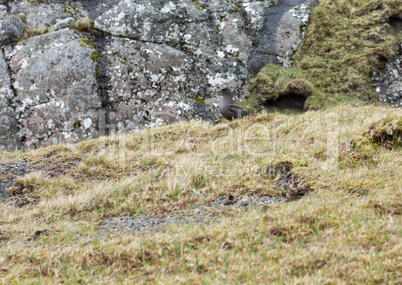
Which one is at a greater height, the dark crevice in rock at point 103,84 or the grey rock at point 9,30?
the grey rock at point 9,30

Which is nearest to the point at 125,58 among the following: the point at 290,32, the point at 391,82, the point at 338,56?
the point at 290,32

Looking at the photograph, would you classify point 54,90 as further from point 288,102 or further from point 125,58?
point 288,102

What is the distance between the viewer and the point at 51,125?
11.6 meters

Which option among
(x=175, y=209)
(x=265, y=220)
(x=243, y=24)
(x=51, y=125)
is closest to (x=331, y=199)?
(x=265, y=220)

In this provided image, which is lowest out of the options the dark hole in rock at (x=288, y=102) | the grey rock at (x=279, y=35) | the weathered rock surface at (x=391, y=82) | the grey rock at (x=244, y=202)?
the grey rock at (x=244, y=202)

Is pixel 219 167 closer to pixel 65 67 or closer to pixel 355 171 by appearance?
pixel 355 171

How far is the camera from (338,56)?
12492mm

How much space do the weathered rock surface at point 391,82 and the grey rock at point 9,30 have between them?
1242cm

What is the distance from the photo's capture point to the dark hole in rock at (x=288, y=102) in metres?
12.2

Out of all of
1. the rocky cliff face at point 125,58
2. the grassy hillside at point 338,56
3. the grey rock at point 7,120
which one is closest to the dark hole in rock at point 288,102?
the grassy hillside at point 338,56

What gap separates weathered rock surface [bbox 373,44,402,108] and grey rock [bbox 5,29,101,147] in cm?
920

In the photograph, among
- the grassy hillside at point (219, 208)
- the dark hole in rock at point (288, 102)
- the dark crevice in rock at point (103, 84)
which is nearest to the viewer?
the grassy hillside at point (219, 208)

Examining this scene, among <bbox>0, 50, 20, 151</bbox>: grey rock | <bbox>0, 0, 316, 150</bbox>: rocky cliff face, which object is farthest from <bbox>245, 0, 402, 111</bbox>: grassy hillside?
<bbox>0, 50, 20, 151</bbox>: grey rock

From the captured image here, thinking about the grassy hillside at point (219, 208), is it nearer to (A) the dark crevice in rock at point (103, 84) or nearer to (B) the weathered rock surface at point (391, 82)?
(A) the dark crevice in rock at point (103, 84)
